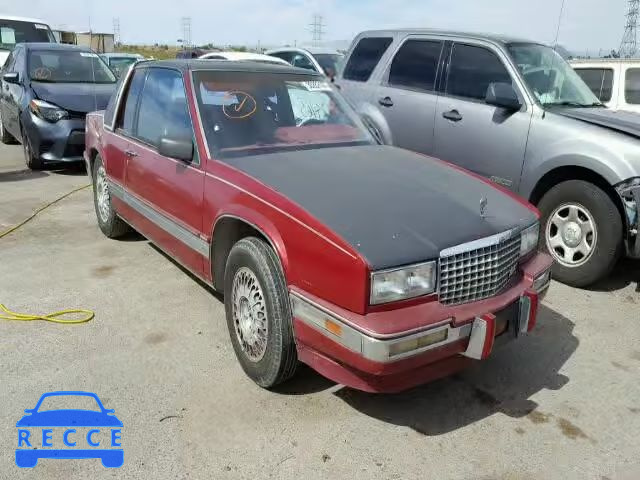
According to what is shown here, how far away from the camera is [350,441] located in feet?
8.95

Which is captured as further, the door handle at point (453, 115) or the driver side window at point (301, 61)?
the driver side window at point (301, 61)

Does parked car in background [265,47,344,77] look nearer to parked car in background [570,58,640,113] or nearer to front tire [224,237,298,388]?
parked car in background [570,58,640,113]

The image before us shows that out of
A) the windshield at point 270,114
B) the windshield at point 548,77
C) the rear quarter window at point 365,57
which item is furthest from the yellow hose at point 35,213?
the windshield at point 548,77

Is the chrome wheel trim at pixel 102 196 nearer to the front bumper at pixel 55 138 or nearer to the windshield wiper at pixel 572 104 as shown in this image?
the front bumper at pixel 55 138

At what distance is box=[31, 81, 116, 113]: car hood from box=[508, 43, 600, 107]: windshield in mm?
5495

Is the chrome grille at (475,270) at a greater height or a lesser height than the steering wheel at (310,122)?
lesser

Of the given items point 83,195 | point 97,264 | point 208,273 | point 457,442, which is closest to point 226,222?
point 208,273

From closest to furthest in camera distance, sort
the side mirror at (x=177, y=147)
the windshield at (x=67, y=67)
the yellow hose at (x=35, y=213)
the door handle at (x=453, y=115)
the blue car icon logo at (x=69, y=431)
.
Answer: the blue car icon logo at (x=69, y=431) → the side mirror at (x=177, y=147) → the door handle at (x=453, y=115) → the yellow hose at (x=35, y=213) → the windshield at (x=67, y=67)

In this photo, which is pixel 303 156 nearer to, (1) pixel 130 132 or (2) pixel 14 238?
(1) pixel 130 132

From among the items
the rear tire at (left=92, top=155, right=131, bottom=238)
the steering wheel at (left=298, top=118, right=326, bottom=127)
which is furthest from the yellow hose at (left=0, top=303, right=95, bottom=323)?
the steering wheel at (left=298, top=118, right=326, bottom=127)

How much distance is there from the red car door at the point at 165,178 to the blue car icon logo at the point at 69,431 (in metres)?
1.08

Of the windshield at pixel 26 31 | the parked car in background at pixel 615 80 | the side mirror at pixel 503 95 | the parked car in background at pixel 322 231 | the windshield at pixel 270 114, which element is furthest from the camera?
the windshield at pixel 26 31

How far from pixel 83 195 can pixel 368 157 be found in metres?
4.93

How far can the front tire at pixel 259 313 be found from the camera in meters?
2.81
